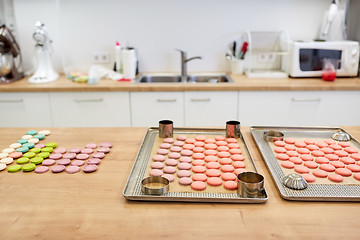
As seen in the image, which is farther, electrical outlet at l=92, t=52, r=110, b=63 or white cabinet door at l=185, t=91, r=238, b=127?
electrical outlet at l=92, t=52, r=110, b=63

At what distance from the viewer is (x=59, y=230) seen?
3.03ft

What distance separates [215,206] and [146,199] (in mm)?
202

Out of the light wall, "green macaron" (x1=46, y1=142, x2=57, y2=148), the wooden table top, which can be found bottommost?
the wooden table top

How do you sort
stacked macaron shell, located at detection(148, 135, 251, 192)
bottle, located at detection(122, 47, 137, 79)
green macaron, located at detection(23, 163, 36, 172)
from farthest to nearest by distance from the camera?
1. bottle, located at detection(122, 47, 137, 79)
2. green macaron, located at detection(23, 163, 36, 172)
3. stacked macaron shell, located at detection(148, 135, 251, 192)

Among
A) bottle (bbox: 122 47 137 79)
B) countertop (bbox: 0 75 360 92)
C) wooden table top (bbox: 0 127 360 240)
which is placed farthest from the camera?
bottle (bbox: 122 47 137 79)

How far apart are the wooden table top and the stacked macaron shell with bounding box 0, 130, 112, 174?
0.18 feet

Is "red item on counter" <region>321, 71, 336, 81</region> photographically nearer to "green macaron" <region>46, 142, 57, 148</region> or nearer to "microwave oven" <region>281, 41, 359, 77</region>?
"microwave oven" <region>281, 41, 359, 77</region>

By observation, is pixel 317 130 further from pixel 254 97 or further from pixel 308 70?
pixel 308 70

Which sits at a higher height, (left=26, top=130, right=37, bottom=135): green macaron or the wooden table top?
(left=26, top=130, right=37, bottom=135): green macaron

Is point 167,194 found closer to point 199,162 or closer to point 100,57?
point 199,162

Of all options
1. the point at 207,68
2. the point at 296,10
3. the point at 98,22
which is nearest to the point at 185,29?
the point at 207,68

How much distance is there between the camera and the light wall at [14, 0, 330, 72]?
305 centimetres

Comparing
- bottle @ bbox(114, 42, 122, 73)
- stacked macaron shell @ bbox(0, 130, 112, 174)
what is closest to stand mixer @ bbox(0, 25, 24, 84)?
bottle @ bbox(114, 42, 122, 73)

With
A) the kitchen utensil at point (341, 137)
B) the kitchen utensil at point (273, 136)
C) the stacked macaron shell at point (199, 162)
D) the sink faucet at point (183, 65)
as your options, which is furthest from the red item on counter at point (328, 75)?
the stacked macaron shell at point (199, 162)
